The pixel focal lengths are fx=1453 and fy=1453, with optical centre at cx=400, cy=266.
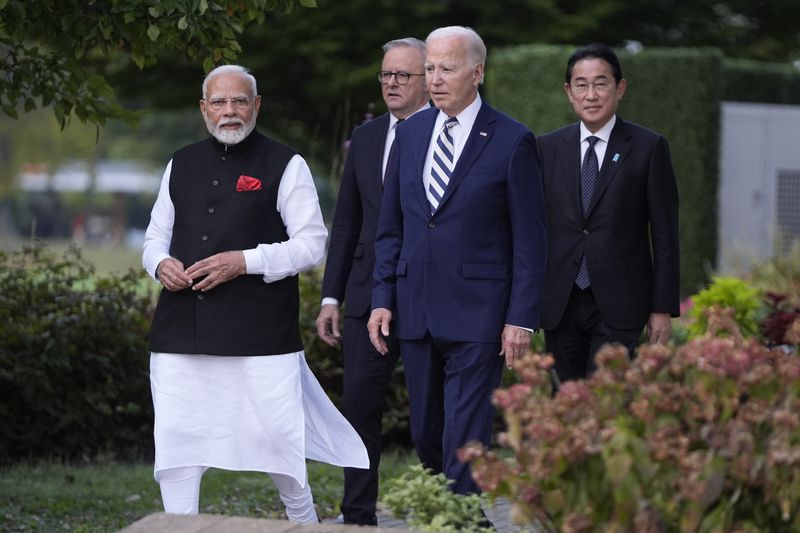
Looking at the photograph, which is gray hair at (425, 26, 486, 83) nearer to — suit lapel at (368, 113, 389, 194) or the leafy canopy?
suit lapel at (368, 113, 389, 194)

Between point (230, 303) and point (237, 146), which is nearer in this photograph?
point (230, 303)

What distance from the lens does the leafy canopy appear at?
22.2 ft

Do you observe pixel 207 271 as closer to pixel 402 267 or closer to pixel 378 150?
pixel 402 267

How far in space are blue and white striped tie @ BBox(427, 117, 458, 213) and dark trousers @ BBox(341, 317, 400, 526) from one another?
2.85 feet

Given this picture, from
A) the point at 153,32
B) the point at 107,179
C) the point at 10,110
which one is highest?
the point at 107,179

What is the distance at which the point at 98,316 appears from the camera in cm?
976

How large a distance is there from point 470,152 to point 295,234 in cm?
80

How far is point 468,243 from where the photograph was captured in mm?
5828

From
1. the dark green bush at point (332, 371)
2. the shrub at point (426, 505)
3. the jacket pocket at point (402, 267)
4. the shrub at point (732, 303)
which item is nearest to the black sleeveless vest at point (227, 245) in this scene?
the jacket pocket at point (402, 267)


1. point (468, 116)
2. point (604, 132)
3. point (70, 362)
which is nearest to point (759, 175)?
point (70, 362)

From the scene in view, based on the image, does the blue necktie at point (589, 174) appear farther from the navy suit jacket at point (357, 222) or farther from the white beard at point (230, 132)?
the white beard at point (230, 132)

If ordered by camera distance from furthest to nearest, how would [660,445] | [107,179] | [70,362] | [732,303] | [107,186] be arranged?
[107,179], [107,186], [70,362], [732,303], [660,445]

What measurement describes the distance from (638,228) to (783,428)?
3.06m

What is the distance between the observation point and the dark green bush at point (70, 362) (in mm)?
9359
